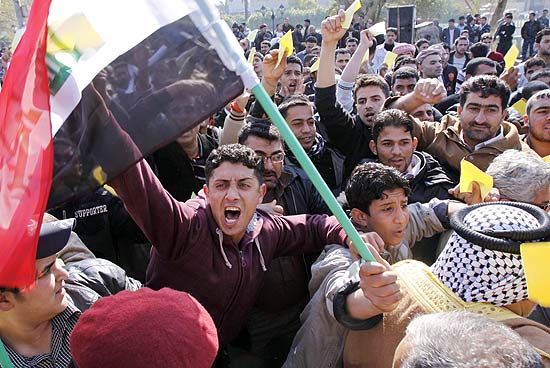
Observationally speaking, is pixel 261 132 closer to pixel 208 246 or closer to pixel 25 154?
pixel 208 246

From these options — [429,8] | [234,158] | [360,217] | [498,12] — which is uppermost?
[234,158]

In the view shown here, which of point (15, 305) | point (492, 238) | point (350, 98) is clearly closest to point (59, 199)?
point (15, 305)

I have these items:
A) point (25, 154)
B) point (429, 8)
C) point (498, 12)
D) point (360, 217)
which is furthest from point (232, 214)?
point (429, 8)

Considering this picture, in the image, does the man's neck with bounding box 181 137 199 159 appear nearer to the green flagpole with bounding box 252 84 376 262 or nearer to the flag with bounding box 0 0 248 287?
the flag with bounding box 0 0 248 287

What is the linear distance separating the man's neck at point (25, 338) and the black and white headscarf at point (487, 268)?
4.36 ft

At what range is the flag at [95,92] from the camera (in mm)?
1328

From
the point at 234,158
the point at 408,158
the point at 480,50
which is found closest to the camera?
the point at 234,158

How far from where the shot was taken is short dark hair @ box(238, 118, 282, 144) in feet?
9.77

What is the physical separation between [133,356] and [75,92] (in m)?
0.71

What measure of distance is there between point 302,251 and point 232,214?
38 centimetres

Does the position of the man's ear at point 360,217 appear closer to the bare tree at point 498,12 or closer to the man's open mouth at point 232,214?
the man's open mouth at point 232,214

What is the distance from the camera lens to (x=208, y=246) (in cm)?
211

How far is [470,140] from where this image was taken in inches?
139

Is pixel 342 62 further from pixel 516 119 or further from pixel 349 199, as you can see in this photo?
pixel 349 199
